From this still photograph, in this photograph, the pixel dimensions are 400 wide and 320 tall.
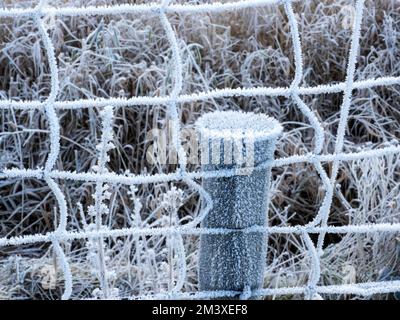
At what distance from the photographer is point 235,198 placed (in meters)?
1.23

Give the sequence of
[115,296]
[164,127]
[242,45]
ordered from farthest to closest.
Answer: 1. [242,45]
2. [164,127]
3. [115,296]

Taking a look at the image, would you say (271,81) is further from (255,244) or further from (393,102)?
(255,244)

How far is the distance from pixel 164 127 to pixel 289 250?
463mm

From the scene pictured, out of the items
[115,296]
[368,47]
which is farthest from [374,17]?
[115,296]

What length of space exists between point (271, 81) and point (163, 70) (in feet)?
1.08

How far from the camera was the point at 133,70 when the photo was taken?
7.37 ft

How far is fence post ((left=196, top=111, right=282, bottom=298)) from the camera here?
1.20 m

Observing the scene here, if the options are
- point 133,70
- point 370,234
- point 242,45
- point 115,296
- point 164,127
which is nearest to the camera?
point 115,296

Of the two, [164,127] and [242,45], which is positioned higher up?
[242,45]

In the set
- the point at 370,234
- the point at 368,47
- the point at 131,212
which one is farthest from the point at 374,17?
the point at 131,212

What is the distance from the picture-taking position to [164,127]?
82.5 inches

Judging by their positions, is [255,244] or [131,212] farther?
[131,212]

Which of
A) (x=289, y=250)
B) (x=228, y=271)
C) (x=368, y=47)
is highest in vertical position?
(x=368, y=47)

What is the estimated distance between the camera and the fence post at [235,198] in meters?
1.20
